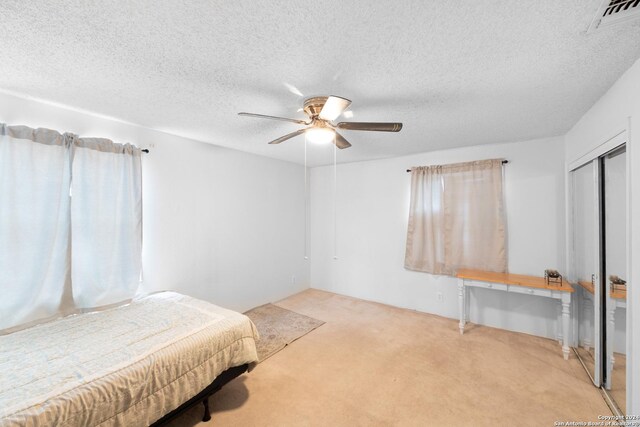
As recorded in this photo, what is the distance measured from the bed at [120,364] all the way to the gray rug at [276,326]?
0.71 metres

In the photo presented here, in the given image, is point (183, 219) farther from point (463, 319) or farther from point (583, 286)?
point (583, 286)

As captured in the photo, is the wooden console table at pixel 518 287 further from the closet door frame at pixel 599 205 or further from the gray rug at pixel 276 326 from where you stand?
the gray rug at pixel 276 326

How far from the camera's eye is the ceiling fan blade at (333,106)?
1.55 m

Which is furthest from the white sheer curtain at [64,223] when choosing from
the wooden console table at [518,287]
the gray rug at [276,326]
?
the wooden console table at [518,287]

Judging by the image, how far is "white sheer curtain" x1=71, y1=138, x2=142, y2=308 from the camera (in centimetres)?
225

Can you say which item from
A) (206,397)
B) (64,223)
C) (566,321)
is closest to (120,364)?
(206,397)

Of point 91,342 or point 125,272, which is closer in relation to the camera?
point 91,342

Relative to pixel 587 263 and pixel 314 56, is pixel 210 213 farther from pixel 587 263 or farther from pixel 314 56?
pixel 587 263

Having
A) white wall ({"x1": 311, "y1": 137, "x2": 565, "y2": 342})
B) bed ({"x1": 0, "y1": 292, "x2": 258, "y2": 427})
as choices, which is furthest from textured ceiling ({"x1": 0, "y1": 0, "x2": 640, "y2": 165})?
bed ({"x1": 0, "y1": 292, "x2": 258, "y2": 427})

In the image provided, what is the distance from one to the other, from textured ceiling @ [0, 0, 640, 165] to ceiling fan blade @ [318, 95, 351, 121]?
6.9 inches

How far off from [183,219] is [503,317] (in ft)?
13.7

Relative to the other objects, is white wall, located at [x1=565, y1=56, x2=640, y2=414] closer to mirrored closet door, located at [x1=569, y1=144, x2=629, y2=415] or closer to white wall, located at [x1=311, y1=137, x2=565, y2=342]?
mirrored closet door, located at [x1=569, y1=144, x2=629, y2=415]

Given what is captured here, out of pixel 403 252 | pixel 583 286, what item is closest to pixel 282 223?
pixel 403 252

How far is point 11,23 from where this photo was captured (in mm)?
1186
